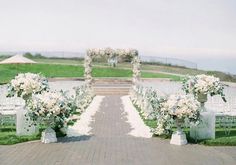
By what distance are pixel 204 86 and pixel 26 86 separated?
5.57 metres

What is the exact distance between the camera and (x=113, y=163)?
35.2 feet

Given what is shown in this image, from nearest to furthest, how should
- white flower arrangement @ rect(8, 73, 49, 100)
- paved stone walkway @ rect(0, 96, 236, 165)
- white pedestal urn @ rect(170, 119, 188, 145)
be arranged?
paved stone walkway @ rect(0, 96, 236, 165) → white pedestal urn @ rect(170, 119, 188, 145) → white flower arrangement @ rect(8, 73, 49, 100)

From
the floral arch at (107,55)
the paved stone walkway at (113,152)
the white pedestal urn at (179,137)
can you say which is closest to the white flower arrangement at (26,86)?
the paved stone walkway at (113,152)

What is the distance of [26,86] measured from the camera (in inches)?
579

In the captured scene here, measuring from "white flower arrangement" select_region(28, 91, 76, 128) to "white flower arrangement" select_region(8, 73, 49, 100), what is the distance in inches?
53.5

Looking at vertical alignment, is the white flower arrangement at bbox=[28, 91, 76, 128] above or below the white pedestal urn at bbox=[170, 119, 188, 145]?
above

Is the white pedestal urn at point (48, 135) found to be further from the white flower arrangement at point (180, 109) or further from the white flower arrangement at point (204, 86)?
the white flower arrangement at point (204, 86)

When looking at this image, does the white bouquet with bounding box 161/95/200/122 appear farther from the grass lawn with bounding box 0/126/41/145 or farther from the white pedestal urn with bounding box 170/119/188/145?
the grass lawn with bounding box 0/126/41/145

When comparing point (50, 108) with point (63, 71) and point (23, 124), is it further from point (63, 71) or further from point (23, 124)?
point (63, 71)

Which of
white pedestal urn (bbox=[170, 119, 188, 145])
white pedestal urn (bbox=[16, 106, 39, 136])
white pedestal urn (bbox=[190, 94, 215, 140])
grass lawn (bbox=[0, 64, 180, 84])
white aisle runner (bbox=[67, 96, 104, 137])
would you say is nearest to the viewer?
white pedestal urn (bbox=[170, 119, 188, 145])

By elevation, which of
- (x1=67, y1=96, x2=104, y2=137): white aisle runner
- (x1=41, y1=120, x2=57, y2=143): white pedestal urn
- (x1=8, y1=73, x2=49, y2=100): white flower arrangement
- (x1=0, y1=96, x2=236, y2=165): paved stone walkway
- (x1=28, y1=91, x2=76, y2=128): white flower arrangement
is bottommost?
(x1=67, y1=96, x2=104, y2=137): white aisle runner

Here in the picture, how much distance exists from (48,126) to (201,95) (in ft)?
15.9

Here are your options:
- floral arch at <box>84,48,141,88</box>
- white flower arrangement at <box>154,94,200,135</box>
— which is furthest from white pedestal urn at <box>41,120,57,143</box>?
floral arch at <box>84,48,141,88</box>

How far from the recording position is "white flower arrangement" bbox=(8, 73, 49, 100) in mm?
14711
